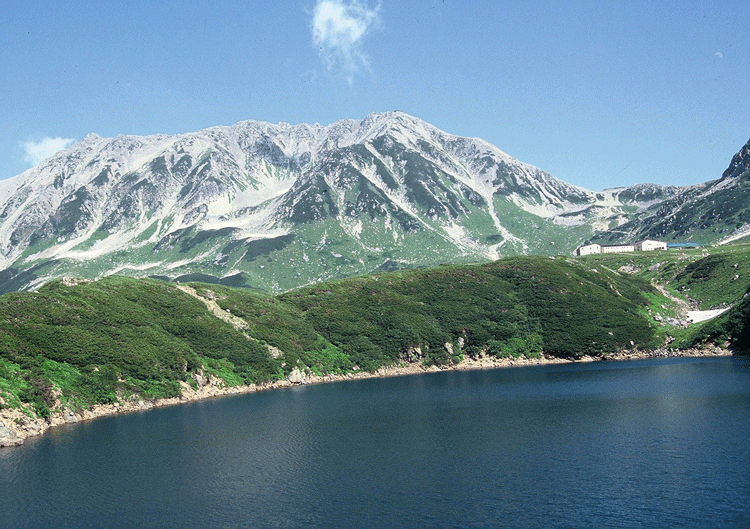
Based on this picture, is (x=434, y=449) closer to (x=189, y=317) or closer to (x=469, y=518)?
(x=469, y=518)

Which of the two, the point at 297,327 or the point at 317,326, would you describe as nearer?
the point at 297,327

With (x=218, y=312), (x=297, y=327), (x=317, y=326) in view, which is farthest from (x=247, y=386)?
(x=317, y=326)

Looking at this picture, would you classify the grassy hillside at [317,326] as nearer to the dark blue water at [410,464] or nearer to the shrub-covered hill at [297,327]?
the shrub-covered hill at [297,327]

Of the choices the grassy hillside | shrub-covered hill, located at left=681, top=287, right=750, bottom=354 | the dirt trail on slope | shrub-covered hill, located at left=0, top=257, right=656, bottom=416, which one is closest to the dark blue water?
shrub-covered hill, located at left=0, top=257, right=656, bottom=416

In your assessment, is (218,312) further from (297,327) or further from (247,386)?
(247,386)

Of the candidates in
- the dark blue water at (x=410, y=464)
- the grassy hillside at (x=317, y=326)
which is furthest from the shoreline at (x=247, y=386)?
the dark blue water at (x=410, y=464)

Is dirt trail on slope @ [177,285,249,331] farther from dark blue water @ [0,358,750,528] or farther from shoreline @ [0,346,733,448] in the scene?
dark blue water @ [0,358,750,528]

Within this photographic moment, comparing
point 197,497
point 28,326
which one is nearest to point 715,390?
point 197,497

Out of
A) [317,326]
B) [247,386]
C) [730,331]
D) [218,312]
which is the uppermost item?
[218,312]
